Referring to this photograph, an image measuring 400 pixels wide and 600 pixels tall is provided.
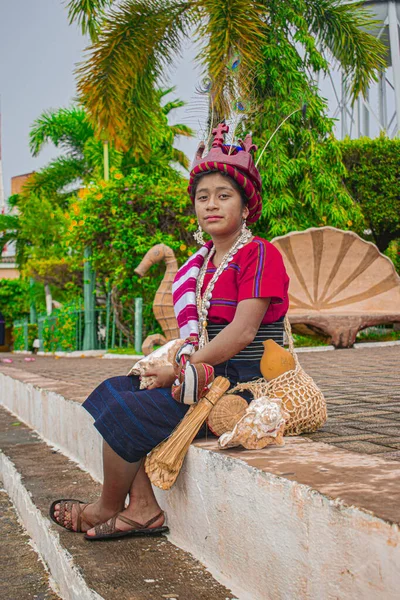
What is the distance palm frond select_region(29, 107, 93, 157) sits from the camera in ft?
61.5

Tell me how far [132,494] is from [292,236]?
9.37m

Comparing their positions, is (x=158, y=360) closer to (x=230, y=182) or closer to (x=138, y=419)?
(x=138, y=419)

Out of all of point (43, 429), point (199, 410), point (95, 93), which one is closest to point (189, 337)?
point (199, 410)

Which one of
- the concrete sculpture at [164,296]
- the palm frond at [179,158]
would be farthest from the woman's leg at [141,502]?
the palm frond at [179,158]

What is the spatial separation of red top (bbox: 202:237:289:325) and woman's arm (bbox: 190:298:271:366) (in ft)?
0.13

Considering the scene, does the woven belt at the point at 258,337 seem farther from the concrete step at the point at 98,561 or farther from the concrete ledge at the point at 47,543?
the concrete ledge at the point at 47,543

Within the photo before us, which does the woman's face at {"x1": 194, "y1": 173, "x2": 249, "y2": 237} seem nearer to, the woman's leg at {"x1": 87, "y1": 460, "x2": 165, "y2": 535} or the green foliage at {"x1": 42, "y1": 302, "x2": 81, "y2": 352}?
the woman's leg at {"x1": 87, "y1": 460, "x2": 165, "y2": 535}

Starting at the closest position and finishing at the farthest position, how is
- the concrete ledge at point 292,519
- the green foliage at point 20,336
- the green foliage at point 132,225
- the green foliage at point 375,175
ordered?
the concrete ledge at point 292,519, the green foliage at point 132,225, the green foliage at point 375,175, the green foliage at point 20,336

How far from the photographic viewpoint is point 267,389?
2.26 meters

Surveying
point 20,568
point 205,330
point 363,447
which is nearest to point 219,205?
point 205,330

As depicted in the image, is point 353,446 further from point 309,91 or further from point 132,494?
point 309,91

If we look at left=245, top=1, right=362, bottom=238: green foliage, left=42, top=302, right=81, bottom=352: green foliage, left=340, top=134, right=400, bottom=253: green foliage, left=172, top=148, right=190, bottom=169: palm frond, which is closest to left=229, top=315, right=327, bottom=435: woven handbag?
left=245, top=1, right=362, bottom=238: green foliage

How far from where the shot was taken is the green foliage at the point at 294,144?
11.8 metres

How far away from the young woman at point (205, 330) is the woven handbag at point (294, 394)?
0.09 metres
